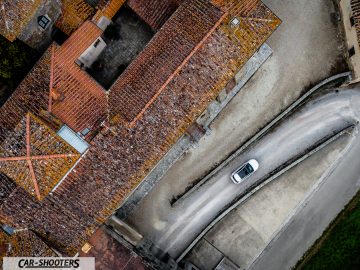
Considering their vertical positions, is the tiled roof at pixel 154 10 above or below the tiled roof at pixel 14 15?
above

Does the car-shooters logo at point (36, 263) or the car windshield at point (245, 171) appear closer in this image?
the car-shooters logo at point (36, 263)

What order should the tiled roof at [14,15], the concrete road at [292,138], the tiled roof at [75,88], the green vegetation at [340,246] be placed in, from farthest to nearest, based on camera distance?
the concrete road at [292,138]
the green vegetation at [340,246]
the tiled roof at [75,88]
the tiled roof at [14,15]

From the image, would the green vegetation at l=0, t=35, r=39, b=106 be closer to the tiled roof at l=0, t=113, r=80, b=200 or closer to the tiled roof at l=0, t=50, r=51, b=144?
the tiled roof at l=0, t=50, r=51, b=144

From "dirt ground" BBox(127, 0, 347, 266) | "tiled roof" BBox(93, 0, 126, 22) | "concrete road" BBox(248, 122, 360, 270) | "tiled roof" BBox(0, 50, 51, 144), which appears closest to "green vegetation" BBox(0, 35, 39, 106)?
"tiled roof" BBox(0, 50, 51, 144)

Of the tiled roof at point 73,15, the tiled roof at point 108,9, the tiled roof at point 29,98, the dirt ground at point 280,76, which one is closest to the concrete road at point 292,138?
the dirt ground at point 280,76

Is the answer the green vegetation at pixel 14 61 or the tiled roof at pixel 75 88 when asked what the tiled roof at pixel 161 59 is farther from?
the green vegetation at pixel 14 61

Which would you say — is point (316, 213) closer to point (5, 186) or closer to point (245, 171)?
point (245, 171)
